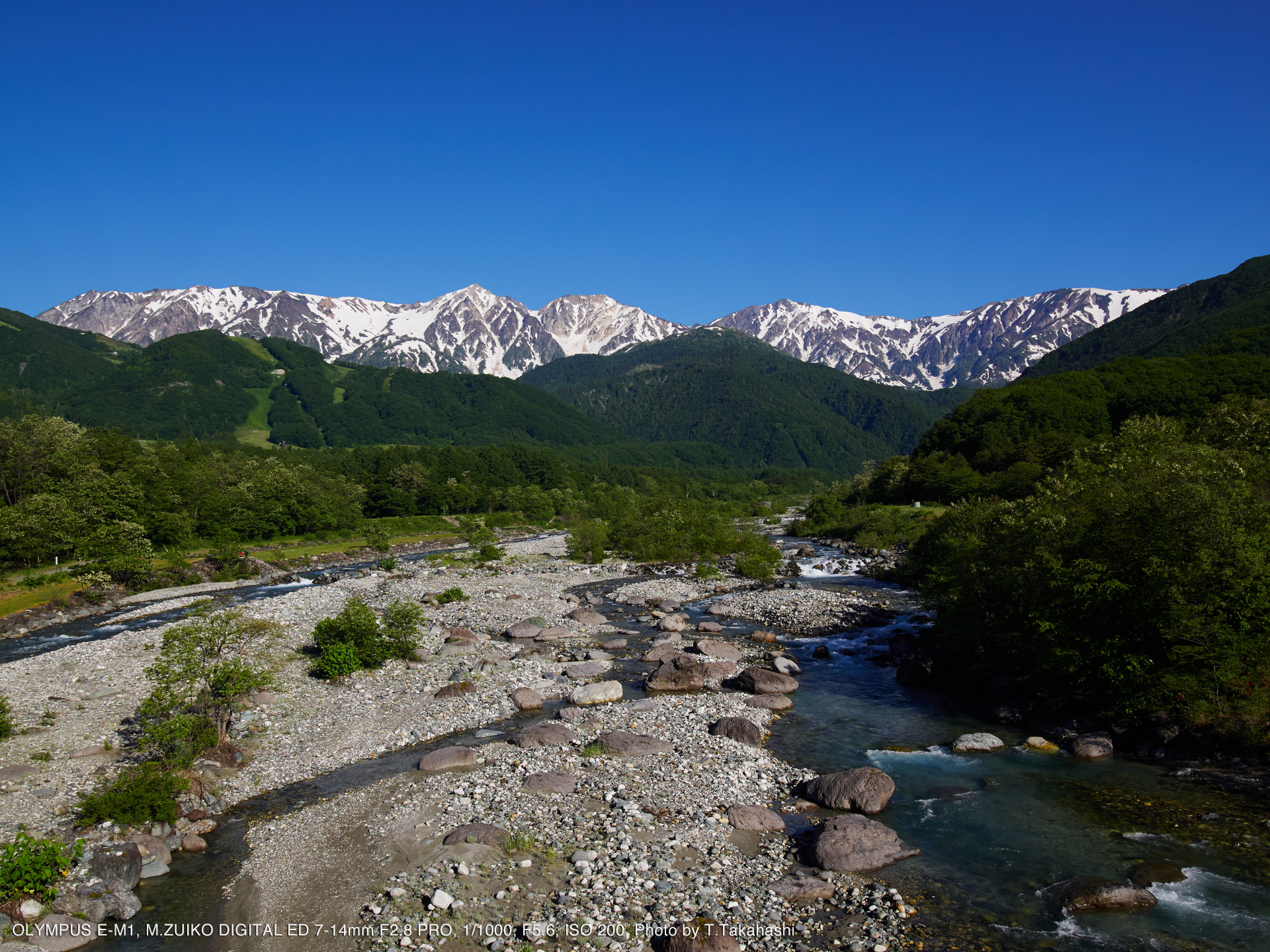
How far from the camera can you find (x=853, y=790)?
69.2 ft

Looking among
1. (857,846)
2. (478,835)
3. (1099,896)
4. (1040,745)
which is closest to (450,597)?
(478,835)

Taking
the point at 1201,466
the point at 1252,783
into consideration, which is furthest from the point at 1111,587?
the point at 1201,466

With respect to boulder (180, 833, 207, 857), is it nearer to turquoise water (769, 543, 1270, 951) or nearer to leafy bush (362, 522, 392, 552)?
turquoise water (769, 543, 1270, 951)

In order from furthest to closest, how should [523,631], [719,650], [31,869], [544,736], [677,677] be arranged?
[523,631]
[719,650]
[677,677]
[544,736]
[31,869]

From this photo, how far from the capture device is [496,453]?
186875 millimetres

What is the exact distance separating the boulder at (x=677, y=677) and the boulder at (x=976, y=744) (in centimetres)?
1205

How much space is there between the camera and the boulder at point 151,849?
17.4m

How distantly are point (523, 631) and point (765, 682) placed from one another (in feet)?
Result: 60.0

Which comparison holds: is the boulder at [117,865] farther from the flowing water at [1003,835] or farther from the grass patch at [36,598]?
the grass patch at [36,598]

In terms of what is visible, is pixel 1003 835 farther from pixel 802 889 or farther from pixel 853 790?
pixel 802 889

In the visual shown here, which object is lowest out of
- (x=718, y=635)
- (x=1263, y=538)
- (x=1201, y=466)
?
(x=718, y=635)

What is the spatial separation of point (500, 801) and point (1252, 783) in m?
22.7

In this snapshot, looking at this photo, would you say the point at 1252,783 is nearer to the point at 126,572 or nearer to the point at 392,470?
the point at 126,572

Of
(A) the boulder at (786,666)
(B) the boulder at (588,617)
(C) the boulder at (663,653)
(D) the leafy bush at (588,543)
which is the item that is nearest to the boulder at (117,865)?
(C) the boulder at (663,653)
